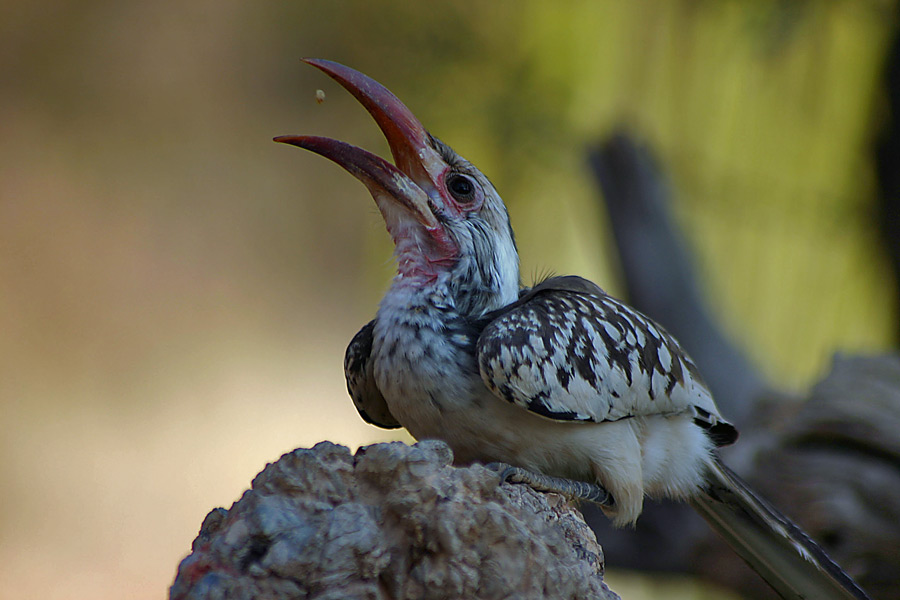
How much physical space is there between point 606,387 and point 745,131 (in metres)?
3.51

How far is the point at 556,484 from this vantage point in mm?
1823

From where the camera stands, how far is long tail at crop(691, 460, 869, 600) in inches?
84.1

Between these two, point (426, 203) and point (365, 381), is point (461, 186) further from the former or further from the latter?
point (365, 381)

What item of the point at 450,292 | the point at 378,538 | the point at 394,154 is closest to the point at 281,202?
the point at 394,154

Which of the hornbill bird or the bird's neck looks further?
the bird's neck

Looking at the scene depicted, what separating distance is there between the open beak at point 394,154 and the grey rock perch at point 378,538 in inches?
31.7

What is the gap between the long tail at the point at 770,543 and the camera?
214cm

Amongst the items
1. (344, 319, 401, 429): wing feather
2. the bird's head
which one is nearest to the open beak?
the bird's head

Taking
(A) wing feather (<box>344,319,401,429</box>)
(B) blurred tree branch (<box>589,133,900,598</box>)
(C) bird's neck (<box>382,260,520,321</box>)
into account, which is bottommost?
(B) blurred tree branch (<box>589,133,900,598</box>)

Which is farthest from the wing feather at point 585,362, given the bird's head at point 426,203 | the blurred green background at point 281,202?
the blurred green background at point 281,202

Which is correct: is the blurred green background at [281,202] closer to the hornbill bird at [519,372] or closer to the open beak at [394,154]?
the hornbill bird at [519,372]

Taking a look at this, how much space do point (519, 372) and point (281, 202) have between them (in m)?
3.71

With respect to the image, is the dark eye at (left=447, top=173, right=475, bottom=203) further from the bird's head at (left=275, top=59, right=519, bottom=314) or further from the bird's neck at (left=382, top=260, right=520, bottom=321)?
the bird's neck at (left=382, top=260, right=520, bottom=321)

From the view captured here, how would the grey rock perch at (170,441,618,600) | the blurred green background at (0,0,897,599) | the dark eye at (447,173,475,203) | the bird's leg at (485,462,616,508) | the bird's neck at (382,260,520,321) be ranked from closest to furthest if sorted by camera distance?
1. the grey rock perch at (170,441,618,600)
2. the bird's leg at (485,462,616,508)
3. the bird's neck at (382,260,520,321)
4. the dark eye at (447,173,475,203)
5. the blurred green background at (0,0,897,599)
